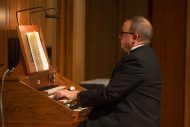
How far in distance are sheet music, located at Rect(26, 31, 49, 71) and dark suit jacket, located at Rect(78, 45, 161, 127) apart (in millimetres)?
392

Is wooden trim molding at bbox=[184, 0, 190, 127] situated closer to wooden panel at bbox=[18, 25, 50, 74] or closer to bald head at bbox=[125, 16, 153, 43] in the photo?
bald head at bbox=[125, 16, 153, 43]

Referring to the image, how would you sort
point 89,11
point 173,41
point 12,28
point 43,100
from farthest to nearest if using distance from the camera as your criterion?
point 89,11, point 173,41, point 12,28, point 43,100

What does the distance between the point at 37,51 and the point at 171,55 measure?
1.95 metres

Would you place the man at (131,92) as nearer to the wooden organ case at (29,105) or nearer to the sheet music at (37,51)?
the wooden organ case at (29,105)

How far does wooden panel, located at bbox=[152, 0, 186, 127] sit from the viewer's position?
457 centimetres

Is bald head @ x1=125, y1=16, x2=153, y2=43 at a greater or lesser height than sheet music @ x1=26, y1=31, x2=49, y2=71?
greater

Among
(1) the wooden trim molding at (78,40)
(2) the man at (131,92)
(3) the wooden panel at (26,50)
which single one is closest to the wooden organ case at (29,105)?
(3) the wooden panel at (26,50)

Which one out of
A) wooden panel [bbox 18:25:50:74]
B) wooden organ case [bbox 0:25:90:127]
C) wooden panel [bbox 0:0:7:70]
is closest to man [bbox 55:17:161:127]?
wooden organ case [bbox 0:25:90:127]

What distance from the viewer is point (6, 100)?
8.98ft

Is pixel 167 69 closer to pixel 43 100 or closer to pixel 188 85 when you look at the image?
pixel 188 85

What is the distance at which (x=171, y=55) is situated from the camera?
4609 mm

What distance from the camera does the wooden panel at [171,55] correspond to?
4.57 meters

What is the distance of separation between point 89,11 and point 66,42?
4.83ft

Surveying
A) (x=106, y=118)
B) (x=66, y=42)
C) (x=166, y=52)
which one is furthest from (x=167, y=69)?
(x=106, y=118)
